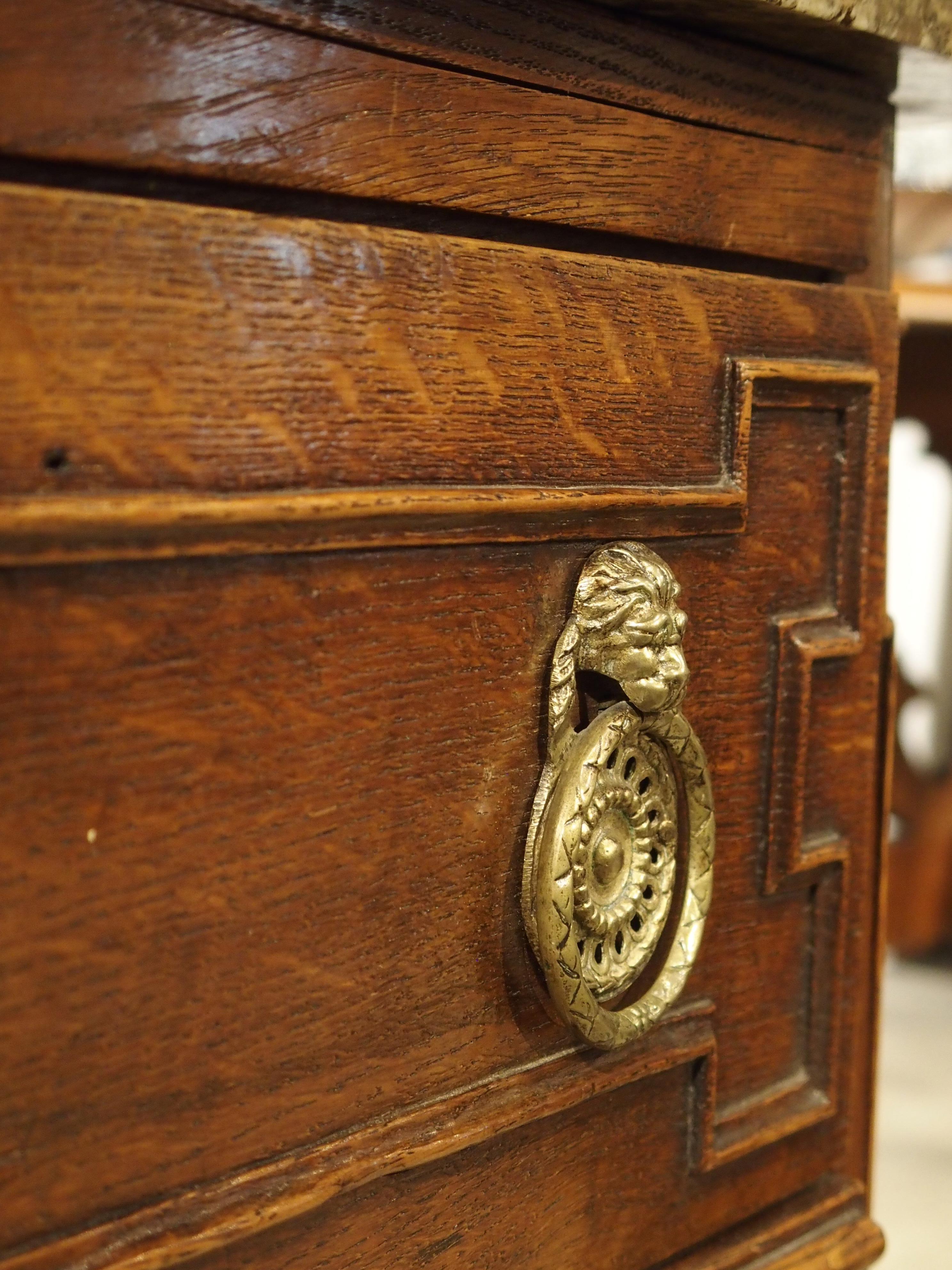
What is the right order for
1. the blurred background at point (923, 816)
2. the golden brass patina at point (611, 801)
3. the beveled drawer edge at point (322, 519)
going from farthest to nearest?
the blurred background at point (923, 816) → the golden brass patina at point (611, 801) → the beveled drawer edge at point (322, 519)

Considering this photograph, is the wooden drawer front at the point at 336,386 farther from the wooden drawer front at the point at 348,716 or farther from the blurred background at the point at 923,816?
the blurred background at the point at 923,816

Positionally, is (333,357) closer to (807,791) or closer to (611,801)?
(611,801)

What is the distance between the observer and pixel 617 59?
1.71 feet

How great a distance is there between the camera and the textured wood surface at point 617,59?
1.44 ft

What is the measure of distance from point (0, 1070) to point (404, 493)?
0.73ft

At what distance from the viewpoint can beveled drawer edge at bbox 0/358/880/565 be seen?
1.24 ft

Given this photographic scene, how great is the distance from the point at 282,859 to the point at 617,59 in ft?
1.12

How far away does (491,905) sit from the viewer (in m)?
0.51

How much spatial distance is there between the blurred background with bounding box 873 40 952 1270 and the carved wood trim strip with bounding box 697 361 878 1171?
0.18 metres

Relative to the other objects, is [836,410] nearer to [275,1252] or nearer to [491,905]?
[491,905]

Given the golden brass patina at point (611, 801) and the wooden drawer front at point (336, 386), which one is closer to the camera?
the wooden drawer front at point (336, 386)

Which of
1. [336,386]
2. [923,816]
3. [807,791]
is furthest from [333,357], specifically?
[923,816]

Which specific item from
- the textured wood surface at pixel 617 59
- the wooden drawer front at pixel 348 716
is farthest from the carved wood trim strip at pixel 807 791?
the textured wood surface at pixel 617 59

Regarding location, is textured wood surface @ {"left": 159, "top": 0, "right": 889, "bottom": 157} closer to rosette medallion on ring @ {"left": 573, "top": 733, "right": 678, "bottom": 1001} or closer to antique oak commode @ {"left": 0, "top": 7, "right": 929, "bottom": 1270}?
antique oak commode @ {"left": 0, "top": 7, "right": 929, "bottom": 1270}
